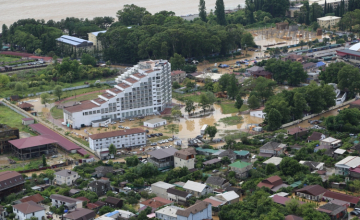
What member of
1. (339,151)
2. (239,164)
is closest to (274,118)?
(339,151)

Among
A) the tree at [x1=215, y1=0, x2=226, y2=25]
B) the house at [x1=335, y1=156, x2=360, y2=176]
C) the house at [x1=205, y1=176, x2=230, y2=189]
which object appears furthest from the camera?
the tree at [x1=215, y1=0, x2=226, y2=25]

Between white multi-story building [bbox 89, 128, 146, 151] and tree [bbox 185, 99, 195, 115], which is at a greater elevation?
tree [bbox 185, 99, 195, 115]

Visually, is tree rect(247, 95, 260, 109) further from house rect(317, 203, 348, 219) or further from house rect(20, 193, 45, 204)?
house rect(20, 193, 45, 204)

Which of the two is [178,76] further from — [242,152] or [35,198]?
[35,198]

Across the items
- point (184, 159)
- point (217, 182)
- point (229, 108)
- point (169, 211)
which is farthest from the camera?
point (229, 108)

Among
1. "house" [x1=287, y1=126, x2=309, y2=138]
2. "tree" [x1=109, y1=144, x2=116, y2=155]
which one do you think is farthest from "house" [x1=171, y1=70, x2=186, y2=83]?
"tree" [x1=109, y1=144, x2=116, y2=155]

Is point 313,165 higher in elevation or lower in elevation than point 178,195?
higher

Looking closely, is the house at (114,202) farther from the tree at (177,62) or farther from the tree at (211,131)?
the tree at (177,62)
